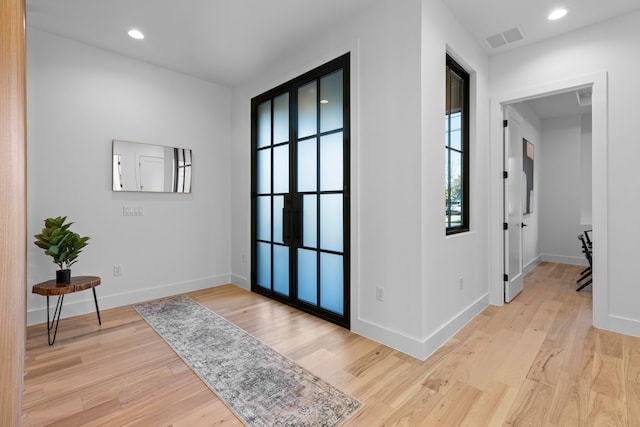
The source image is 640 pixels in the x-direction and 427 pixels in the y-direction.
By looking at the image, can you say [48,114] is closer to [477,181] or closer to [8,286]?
[8,286]

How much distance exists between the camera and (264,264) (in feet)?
13.2

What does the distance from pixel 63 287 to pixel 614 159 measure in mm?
4922

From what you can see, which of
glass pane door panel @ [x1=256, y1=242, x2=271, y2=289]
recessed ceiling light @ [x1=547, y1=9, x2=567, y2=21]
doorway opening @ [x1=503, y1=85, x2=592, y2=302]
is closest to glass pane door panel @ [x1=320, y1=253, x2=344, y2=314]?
glass pane door panel @ [x1=256, y1=242, x2=271, y2=289]

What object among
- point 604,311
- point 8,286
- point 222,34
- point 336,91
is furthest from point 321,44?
point 604,311

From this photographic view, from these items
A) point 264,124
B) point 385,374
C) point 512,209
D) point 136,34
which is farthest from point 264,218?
point 512,209

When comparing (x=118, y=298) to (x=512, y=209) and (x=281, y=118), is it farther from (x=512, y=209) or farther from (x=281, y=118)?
(x=512, y=209)

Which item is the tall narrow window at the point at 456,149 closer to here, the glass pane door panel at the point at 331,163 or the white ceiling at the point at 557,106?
the glass pane door panel at the point at 331,163

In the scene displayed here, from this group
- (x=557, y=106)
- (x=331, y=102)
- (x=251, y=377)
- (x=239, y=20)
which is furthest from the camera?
(x=557, y=106)

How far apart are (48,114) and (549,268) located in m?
7.34

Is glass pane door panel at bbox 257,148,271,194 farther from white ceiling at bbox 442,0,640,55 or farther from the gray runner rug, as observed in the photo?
white ceiling at bbox 442,0,640,55

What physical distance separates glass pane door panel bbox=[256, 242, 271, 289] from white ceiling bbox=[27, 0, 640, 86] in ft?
7.52

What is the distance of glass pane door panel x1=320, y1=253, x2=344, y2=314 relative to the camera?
300 centimetres

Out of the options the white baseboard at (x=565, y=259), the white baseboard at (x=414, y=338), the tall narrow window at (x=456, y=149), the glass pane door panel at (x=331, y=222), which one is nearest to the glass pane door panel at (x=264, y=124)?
the glass pane door panel at (x=331, y=222)

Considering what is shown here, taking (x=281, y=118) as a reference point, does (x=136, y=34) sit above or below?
above
